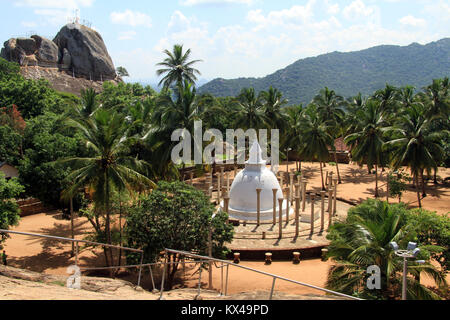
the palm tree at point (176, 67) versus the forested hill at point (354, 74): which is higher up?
the forested hill at point (354, 74)

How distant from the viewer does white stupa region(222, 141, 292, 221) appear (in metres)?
25.0

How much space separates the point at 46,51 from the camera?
74188mm

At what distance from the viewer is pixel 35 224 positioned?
26.5 metres

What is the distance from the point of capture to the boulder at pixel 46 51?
242 ft

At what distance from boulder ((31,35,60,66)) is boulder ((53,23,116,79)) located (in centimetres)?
260

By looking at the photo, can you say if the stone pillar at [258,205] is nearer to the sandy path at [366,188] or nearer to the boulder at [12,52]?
the sandy path at [366,188]

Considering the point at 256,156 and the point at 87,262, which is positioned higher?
the point at 256,156

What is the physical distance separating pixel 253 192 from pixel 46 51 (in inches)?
2620

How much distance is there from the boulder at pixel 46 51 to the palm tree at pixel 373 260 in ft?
251

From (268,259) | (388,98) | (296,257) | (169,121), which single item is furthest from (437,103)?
(169,121)

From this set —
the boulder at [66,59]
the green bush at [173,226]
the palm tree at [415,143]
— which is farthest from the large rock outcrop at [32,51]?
the palm tree at [415,143]

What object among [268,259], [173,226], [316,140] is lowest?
[268,259]

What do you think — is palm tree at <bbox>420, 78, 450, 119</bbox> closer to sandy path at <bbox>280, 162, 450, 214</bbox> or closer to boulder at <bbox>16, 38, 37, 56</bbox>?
sandy path at <bbox>280, 162, 450, 214</bbox>

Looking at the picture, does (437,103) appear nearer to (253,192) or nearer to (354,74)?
(253,192)
